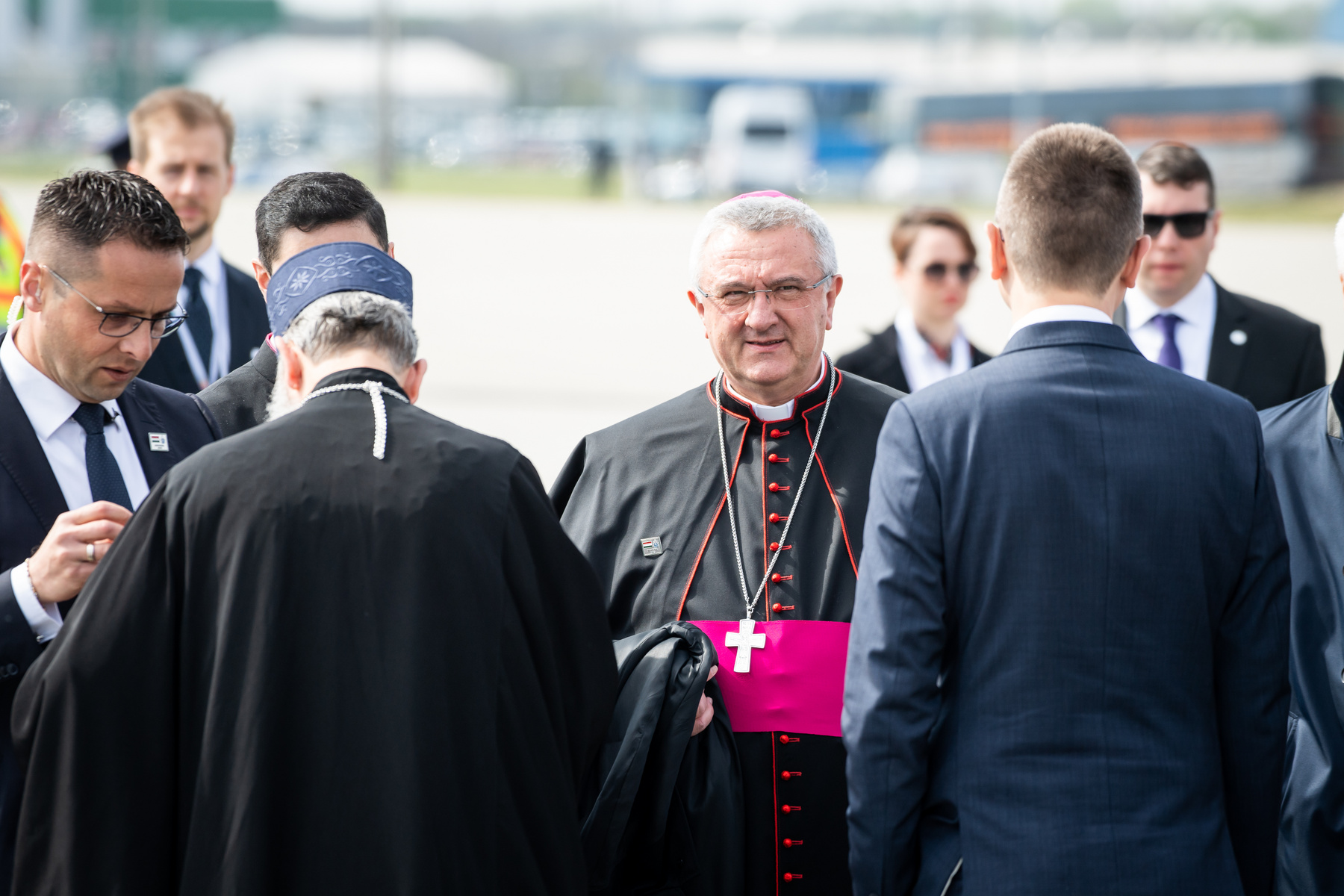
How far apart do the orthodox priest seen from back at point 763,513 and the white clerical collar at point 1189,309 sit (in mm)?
1997

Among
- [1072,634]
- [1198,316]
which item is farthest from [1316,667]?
[1198,316]

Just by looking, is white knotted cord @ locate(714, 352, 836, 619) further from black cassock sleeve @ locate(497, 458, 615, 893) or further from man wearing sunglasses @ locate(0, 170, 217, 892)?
→ man wearing sunglasses @ locate(0, 170, 217, 892)

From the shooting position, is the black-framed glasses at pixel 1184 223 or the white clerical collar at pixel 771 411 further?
the black-framed glasses at pixel 1184 223

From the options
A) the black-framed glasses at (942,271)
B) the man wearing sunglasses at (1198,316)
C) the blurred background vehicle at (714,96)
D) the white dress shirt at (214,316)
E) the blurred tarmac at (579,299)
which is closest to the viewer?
the white dress shirt at (214,316)

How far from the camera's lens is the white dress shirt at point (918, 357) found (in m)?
5.82

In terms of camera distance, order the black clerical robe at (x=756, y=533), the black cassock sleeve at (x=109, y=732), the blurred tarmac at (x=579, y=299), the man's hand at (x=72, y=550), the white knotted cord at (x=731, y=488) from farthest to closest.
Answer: the blurred tarmac at (x=579, y=299)
the white knotted cord at (x=731, y=488)
the black clerical robe at (x=756, y=533)
the man's hand at (x=72, y=550)
the black cassock sleeve at (x=109, y=732)

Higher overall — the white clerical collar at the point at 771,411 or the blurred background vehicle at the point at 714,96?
the blurred background vehicle at the point at 714,96

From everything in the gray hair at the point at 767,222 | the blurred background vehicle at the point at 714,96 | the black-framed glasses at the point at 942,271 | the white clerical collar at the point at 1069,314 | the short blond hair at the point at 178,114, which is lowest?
the black-framed glasses at the point at 942,271

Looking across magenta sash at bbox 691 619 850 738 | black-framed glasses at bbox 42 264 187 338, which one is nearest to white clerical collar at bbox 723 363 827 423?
magenta sash at bbox 691 619 850 738

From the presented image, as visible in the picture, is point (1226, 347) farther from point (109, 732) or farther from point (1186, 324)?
point (109, 732)

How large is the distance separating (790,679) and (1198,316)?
281cm

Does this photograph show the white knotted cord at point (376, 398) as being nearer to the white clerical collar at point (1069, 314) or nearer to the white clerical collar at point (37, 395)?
the white clerical collar at point (37, 395)

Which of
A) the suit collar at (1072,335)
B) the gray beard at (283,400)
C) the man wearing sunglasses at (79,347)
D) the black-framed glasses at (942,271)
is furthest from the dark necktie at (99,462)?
the black-framed glasses at (942,271)

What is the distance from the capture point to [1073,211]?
2252 millimetres
